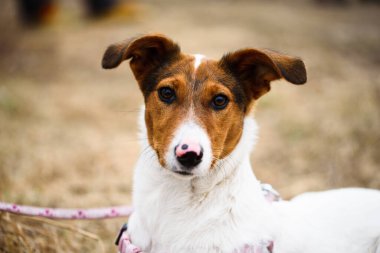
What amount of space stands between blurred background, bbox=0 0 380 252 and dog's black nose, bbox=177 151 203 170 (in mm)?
1577

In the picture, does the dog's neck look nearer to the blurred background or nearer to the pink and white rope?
the pink and white rope

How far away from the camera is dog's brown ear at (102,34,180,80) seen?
3.10m

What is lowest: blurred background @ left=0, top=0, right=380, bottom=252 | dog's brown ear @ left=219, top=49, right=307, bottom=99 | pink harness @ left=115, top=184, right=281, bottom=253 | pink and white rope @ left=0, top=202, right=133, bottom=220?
blurred background @ left=0, top=0, right=380, bottom=252

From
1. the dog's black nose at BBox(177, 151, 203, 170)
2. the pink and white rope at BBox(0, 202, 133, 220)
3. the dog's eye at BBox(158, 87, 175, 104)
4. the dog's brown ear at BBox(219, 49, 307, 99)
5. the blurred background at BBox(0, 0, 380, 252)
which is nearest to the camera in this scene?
the dog's black nose at BBox(177, 151, 203, 170)

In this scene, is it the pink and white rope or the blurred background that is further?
the blurred background

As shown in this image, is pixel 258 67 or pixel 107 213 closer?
pixel 258 67

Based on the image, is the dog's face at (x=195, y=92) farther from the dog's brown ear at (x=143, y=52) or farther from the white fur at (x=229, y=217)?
the white fur at (x=229, y=217)

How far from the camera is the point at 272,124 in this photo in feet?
26.5

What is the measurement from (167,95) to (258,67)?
2.59 feet

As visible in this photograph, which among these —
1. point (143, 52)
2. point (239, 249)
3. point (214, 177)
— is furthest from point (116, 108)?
point (239, 249)

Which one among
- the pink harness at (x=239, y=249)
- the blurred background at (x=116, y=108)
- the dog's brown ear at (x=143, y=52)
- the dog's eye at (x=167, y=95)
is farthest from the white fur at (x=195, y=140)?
the blurred background at (x=116, y=108)

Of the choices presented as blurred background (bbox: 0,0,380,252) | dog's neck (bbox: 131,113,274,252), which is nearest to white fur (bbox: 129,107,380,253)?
dog's neck (bbox: 131,113,274,252)

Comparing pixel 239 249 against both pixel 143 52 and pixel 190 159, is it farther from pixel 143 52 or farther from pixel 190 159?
pixel 143 52

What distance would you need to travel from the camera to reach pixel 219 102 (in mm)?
3203
